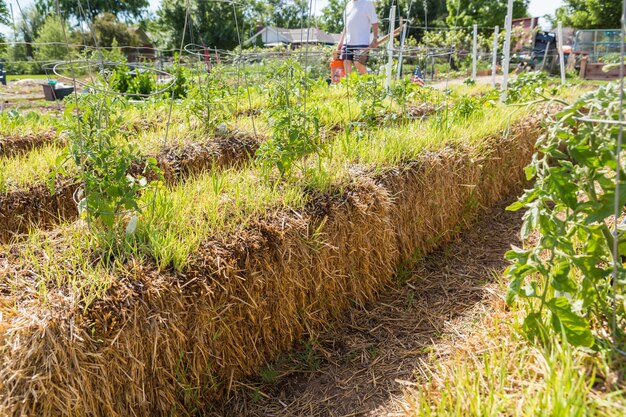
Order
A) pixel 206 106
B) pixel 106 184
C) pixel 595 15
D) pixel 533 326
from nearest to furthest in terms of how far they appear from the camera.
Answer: pixel 533 326, pixel 106 184, pixel 206 106, pixel 595 15

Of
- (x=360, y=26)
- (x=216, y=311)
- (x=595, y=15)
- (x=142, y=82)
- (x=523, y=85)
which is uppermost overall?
(x=595, y=15)

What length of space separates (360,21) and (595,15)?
2251 centimetres

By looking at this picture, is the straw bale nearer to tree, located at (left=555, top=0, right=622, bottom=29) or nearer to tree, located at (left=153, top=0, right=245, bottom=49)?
tree, located at (left=153, top=0, right=245, bottom=49)

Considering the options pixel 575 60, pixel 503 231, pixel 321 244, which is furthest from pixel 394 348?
pixel 575 60

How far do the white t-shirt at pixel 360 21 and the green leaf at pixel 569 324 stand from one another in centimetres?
523

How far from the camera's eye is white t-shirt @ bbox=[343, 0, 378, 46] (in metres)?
5.96

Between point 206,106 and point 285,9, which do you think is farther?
point 285,9

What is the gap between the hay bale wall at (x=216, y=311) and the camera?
145cm

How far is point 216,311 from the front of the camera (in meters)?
1.87

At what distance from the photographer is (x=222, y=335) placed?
1914mm

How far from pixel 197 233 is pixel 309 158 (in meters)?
1.10

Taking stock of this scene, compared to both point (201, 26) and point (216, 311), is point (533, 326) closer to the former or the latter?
point (216, 311)

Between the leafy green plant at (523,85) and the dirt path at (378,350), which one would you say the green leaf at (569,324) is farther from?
the leafy green plant at (523,85)

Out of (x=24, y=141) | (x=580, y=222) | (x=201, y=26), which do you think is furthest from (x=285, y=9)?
(x=201, y=26)
